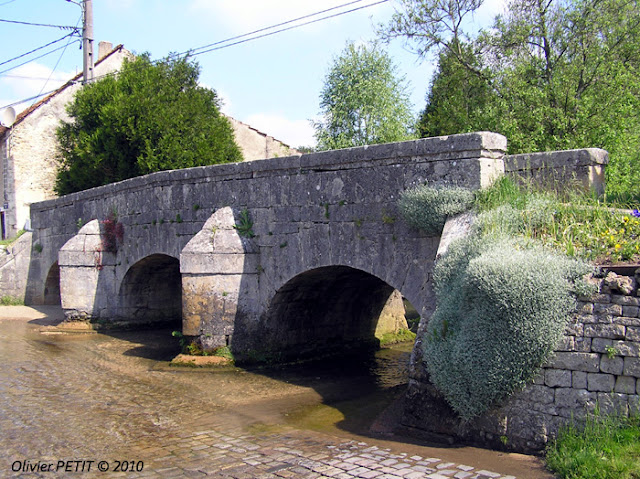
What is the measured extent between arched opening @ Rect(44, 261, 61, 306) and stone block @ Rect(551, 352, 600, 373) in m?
15.6

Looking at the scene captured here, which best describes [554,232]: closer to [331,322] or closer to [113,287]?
[331,322]

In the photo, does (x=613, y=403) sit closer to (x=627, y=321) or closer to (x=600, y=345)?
(x=600, y=345)

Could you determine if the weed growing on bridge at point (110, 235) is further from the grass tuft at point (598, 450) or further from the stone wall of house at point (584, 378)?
the grass tuft at point (598, 450)

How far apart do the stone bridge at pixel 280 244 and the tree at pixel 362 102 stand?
30.2ft

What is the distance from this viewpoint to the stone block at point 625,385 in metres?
4.69

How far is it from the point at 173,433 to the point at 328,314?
465 cm

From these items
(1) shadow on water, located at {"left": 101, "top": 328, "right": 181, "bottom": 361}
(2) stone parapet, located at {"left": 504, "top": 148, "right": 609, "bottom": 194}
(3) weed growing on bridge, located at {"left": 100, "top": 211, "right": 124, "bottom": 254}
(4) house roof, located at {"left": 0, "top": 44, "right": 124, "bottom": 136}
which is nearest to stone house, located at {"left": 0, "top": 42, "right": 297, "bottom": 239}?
(4) house roof, located at {"left": 0, "top": 44, "right": 124, "bottom": 136}

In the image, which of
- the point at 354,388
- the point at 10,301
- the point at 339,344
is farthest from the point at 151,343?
the point at 10,301

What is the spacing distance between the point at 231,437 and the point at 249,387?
2.27m

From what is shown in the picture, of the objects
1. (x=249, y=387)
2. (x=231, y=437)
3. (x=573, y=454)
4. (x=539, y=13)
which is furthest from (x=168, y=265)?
(x=573, y=454)

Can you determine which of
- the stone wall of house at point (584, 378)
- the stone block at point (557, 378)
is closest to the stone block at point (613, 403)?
the stone wall of house at point (584, 378)

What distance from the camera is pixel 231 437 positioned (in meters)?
6.18

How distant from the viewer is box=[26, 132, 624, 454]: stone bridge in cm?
721

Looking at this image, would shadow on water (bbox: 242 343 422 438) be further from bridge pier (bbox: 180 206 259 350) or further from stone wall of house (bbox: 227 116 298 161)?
stone wall of house (bbox: 227 116 298 161)
